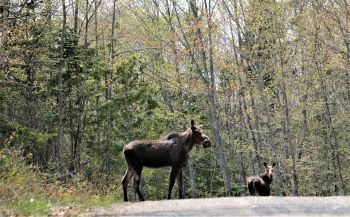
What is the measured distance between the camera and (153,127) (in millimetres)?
31219

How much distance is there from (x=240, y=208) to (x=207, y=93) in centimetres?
2169

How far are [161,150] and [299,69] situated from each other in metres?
24.6

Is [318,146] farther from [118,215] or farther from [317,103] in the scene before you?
[118,215]

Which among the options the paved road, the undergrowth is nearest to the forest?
the undergrowth

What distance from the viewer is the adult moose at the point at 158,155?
1255 cm

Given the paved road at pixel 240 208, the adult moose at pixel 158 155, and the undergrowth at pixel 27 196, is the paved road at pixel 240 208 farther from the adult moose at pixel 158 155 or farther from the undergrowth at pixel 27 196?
the adult moose at pixel 158 155

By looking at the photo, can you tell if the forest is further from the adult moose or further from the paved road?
the paved road

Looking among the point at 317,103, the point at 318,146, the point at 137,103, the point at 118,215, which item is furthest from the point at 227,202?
the point at 318,146

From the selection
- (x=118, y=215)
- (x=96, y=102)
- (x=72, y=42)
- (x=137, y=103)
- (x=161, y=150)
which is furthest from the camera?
(x=96, y=102)

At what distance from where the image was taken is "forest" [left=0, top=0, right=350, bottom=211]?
2614 centimetres

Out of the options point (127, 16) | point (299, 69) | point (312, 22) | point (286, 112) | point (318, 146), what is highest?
point (127, 16)

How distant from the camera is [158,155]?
1280 cm

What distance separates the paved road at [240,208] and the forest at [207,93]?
13.3 meters

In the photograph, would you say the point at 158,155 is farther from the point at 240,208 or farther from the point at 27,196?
the point at 240,208
